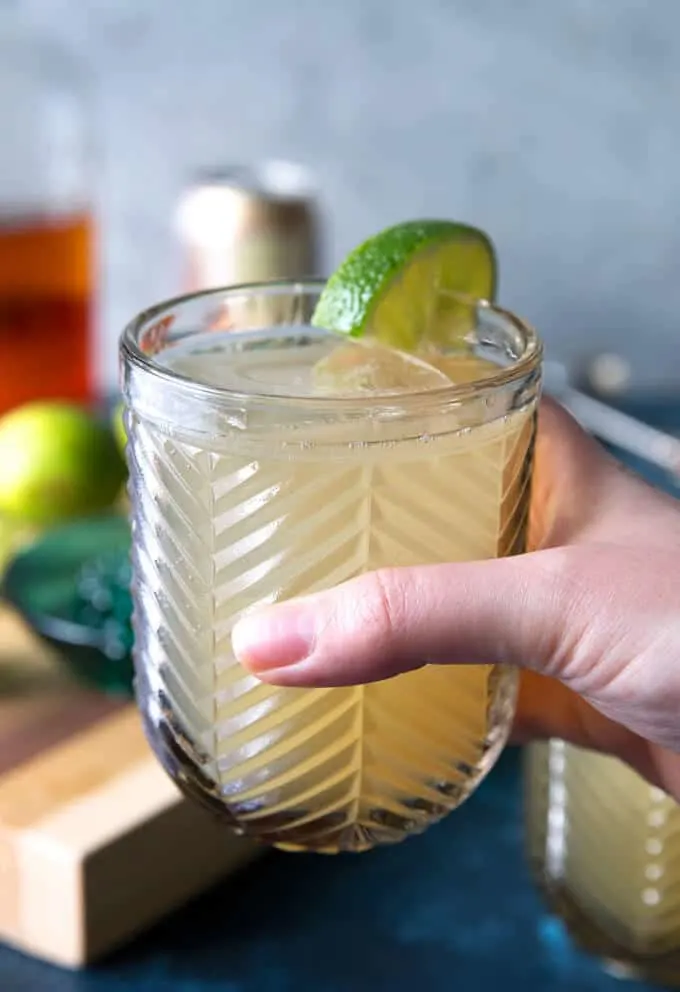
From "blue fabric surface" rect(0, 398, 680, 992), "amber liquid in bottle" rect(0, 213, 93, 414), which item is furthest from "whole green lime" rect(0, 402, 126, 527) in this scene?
"blue fabric surface" rect(0, 398, 680, 992)

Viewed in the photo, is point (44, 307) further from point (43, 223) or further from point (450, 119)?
point (450, 119)

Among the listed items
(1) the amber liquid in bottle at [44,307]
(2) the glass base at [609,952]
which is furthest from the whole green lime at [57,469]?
(2) the glass base at [609,952]

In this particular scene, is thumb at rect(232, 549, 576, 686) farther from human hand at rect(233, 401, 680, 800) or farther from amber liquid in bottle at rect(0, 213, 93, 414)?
amber liquid in bottle at rect(0, 213, 93, 414)

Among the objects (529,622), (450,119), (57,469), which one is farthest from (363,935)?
(450,119)

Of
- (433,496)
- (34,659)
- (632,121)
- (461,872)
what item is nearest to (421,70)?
(632,121)

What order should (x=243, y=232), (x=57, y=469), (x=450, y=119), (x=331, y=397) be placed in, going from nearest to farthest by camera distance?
(x=331, y=397) < (x=57, y=469) < (x=243, y=232) < (x=450, y=119)

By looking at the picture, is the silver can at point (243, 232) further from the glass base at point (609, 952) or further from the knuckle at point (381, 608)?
the knuckle at point (381, 608)
